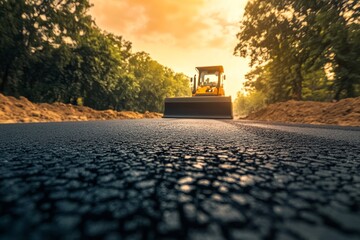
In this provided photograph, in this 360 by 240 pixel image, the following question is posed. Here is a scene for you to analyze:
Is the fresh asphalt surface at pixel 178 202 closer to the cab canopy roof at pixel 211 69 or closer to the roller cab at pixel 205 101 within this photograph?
the roller cab at pixel 205 101

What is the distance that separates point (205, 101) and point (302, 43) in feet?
17.9

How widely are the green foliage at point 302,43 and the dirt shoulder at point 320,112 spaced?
1.84 m

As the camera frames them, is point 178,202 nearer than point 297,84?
Yes

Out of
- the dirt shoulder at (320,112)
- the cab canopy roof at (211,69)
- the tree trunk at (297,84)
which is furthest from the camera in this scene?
the cab canopy roof at (211,69)

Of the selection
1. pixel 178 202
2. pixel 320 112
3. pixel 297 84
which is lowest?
pixel 178 202

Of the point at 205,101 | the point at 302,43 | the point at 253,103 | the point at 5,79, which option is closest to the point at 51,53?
the point at 5,79

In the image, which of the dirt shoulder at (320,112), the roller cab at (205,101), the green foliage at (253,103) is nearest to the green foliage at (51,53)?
the roller cab at (205,101)

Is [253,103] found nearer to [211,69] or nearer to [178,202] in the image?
[211,69]

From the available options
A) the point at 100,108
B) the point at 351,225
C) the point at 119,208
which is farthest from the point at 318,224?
the point at 100,108

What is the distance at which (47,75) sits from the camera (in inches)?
449

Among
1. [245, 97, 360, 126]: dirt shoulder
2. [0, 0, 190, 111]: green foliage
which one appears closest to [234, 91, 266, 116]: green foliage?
[245, 97, 360, 126]: dirt shoulder

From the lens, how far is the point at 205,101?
400 inches

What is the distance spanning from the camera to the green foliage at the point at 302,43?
7839 mm

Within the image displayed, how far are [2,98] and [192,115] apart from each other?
7.85 m
